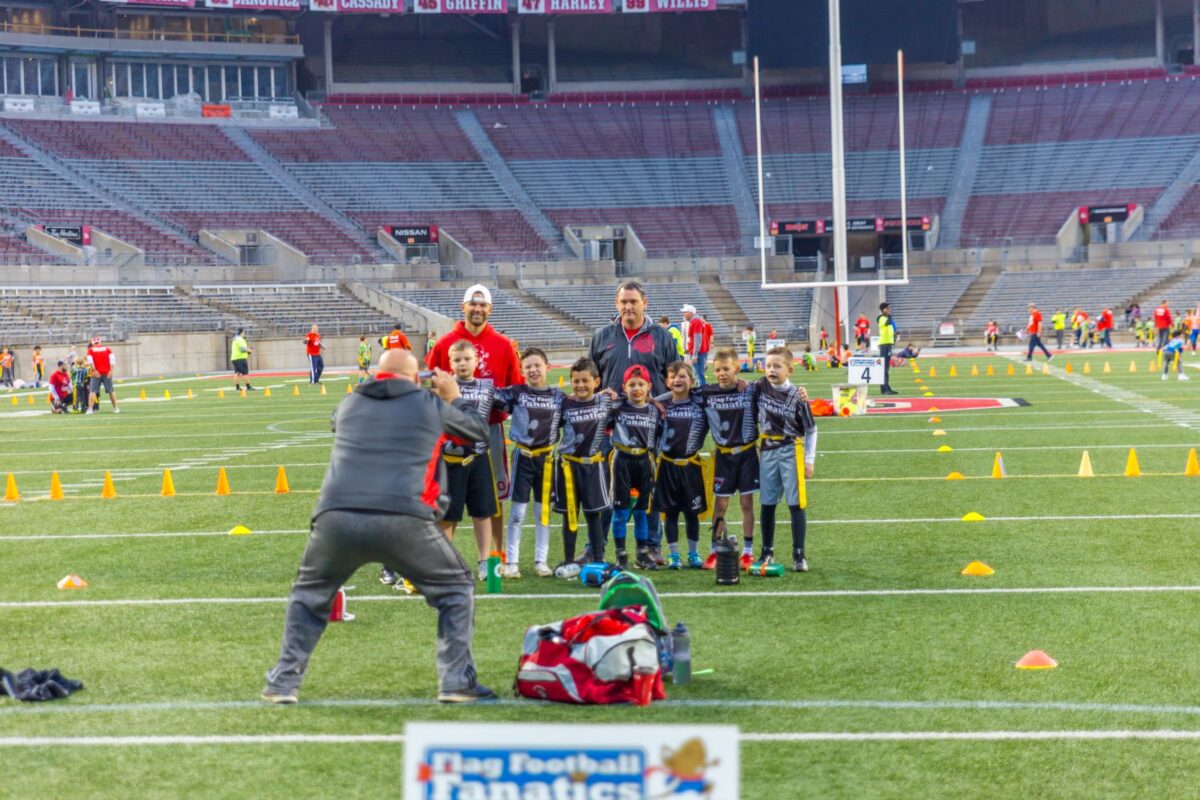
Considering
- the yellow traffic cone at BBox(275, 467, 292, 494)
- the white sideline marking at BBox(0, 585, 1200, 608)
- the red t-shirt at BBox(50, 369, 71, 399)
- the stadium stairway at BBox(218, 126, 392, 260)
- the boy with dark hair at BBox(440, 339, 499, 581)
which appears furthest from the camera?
the stadium stairway at BBox(218, 126, 392, 260)

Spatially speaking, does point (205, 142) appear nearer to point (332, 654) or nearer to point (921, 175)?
point (921, 175)

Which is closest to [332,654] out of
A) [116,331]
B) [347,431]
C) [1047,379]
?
[347,431]

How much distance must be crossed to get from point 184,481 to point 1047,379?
20345 millimetres

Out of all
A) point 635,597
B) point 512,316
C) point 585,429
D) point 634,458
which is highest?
point 512,316

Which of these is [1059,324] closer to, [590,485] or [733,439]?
[733,439]

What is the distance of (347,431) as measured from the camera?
625 cm

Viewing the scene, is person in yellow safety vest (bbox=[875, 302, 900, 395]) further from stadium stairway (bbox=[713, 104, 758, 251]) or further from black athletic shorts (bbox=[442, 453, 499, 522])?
stadium stairway (bbox=[713, 104, 758, 251])

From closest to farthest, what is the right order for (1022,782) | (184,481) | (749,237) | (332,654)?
1. (1022,782)
2. (332,654)
3. (184,481)
4. (749,237)

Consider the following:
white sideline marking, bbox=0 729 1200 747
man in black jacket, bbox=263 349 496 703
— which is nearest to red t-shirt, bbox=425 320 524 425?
man in black jacket, bbox=263 349 496 703

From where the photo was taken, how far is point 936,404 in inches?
962

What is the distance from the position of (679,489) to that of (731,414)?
603 mm

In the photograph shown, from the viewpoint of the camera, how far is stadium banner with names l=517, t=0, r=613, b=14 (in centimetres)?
6291

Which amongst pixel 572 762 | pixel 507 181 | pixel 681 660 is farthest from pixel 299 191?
pixel 572 762

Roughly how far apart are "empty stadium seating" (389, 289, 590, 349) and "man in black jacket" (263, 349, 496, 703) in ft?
141
